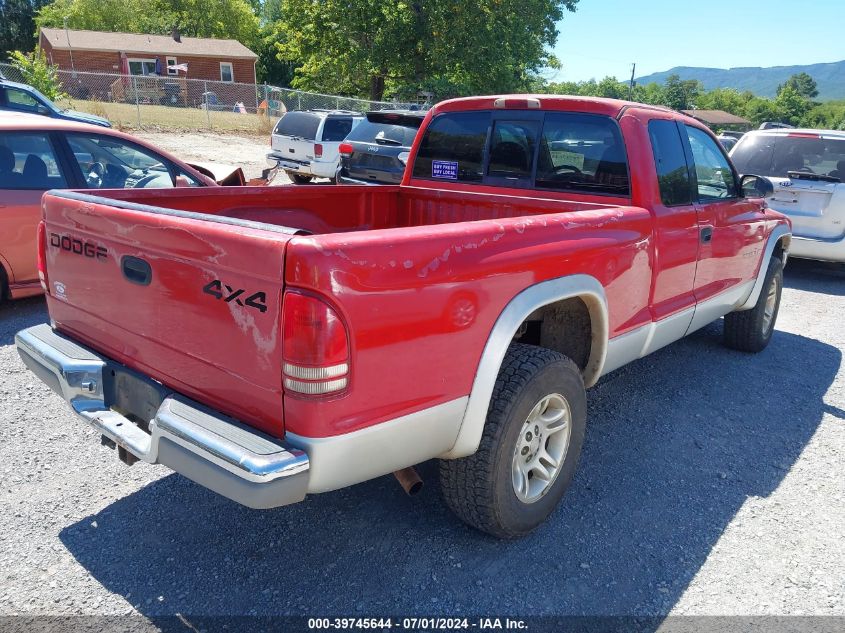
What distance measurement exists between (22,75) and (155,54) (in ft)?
90.1

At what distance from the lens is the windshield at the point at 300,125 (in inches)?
576

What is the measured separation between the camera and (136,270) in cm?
248


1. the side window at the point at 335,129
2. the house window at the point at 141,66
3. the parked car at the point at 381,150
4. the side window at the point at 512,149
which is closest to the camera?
the side window at the point at 512,149

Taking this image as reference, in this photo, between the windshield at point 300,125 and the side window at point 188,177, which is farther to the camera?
the windshield at point 300,125

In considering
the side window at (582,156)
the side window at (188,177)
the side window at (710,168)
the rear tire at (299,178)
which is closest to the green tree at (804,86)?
the rear tire at (299,178)

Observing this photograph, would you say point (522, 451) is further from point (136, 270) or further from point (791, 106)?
point (791, 106)

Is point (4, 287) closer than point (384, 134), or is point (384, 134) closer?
point (4, 287)

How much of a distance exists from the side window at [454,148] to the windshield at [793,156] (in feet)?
17.5

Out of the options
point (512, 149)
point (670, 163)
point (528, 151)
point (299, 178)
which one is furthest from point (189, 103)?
point (670, 163)

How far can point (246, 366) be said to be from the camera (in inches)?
84.6

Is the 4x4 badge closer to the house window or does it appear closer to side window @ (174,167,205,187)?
side window @ (174,167,205,187)

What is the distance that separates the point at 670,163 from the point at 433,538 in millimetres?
2552

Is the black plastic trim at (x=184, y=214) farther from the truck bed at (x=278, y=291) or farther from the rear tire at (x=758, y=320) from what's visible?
the rear tire at (x=758, y=320)

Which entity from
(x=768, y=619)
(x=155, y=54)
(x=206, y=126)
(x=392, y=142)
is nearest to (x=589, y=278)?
(x=768, y=619)
